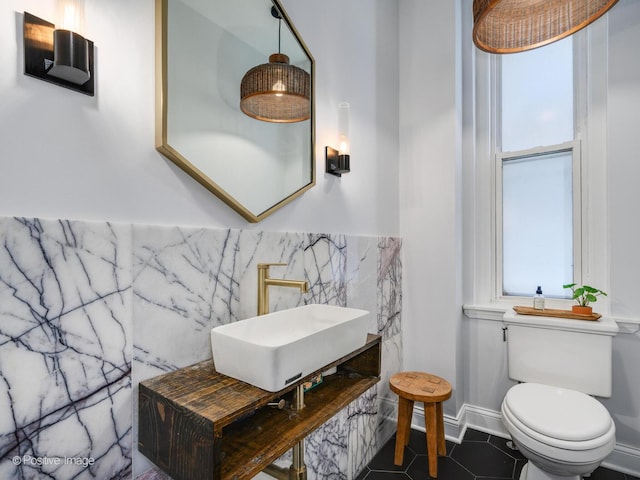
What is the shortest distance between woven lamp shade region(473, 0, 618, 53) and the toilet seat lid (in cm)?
157

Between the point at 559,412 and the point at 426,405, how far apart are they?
59 cm

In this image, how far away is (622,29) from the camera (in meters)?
1.88

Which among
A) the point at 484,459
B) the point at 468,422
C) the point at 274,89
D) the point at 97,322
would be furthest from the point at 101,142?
the point at 468,422

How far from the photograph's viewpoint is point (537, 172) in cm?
227

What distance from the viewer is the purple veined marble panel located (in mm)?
664

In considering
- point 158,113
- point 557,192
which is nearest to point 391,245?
point 557,192

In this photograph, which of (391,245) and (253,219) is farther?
(391,245)

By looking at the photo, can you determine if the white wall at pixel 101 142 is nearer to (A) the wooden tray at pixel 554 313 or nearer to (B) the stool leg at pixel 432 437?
(B) the stool leg at pixel 432 437

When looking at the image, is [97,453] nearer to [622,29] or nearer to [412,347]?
[412,347]

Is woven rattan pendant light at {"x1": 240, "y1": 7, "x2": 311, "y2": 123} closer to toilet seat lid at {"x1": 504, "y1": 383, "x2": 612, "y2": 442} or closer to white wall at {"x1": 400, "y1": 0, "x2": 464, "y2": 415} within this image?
white wall at {"x1": 400, "y1": 0, "x2": 464, "y2": 415}

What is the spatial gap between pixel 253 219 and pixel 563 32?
4.59 feet

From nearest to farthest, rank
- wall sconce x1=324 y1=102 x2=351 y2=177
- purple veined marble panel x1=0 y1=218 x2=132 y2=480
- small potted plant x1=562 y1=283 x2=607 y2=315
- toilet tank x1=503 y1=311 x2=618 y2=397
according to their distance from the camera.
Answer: purple veined marble panel x1=0 y1=218 x2=132 y2=480 → wall sconce x1=324 y1=102 x2=351 y2=177 → toilet tank x1=503 y1=311 x2=618 y2=397 → small potted plant x1=562 y1=283 x2=607 y2=315

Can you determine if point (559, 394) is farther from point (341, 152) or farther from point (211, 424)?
point (211, 424)

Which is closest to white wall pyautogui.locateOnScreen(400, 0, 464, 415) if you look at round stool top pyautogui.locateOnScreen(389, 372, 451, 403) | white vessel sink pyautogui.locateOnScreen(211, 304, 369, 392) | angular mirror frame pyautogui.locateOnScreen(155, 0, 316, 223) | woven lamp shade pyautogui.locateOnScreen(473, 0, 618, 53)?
round stool top pyautogui.locateOnScreen(389, 372, 451, 403)
